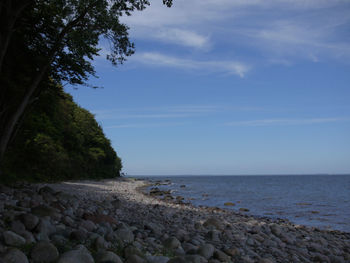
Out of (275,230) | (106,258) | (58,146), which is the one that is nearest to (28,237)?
(106,258)

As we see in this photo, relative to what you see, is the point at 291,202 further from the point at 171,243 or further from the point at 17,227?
the point at 17,227

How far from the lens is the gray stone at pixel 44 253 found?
4239 millimetres

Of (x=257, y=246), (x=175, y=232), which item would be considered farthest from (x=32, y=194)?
(x=257, y=246)

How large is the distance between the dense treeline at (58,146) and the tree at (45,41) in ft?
5.44

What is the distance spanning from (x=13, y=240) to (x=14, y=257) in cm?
75

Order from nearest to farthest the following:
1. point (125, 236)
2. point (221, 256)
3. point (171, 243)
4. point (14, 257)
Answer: point (14, 257)
point (125, 236)
point (221, 256)
point (171, 243)

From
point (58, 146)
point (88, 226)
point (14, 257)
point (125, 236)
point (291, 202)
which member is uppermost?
point (58, 146)

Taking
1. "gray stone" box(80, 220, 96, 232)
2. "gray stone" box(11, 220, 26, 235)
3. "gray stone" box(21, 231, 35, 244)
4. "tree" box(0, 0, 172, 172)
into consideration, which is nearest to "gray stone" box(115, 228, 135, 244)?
"gray stone" box(80, 220, 96, 232)

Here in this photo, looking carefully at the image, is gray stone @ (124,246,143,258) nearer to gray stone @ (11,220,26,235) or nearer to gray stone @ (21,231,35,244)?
gray stone @ (21,231,35,244)

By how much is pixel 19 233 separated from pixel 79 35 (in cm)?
779

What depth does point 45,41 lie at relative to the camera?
40.1 ft

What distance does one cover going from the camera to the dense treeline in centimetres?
1606

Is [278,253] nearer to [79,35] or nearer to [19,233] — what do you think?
[19,233]

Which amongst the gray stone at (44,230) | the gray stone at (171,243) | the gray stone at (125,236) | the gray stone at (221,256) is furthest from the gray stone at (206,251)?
the gray stone at (44,230)
